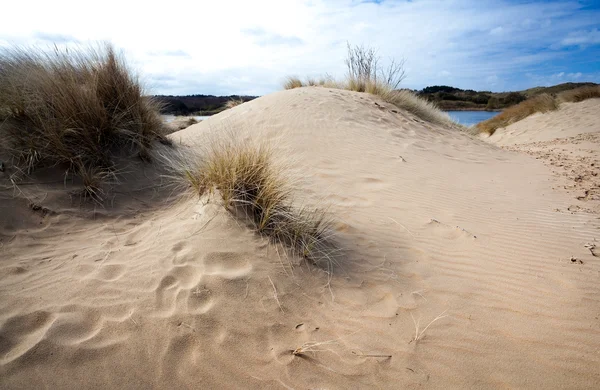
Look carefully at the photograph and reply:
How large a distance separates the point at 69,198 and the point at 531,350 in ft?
13.1

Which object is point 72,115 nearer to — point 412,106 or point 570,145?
point 412,106

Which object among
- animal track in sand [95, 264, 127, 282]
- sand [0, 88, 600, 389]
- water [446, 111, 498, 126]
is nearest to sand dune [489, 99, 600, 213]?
sand [0, 88, 600, 389]

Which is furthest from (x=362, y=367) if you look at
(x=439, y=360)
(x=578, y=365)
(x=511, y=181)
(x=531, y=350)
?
(x=511, y=181)

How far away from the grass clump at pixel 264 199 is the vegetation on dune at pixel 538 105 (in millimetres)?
16955

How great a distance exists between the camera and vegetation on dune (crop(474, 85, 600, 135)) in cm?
1667

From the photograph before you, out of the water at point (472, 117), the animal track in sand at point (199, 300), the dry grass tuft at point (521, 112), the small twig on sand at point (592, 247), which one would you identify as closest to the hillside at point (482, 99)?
the water at point (472, 117)

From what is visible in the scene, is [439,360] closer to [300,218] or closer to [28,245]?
[300,218]

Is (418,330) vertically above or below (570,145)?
below

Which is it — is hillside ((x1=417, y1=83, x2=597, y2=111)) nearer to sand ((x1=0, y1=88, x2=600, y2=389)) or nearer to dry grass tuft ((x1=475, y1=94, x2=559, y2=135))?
dry grass tuft ((x1=475, y1=94, x2=559, y2=135))

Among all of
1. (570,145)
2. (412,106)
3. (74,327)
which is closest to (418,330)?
(74,327)

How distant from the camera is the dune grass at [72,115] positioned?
3.48 meters

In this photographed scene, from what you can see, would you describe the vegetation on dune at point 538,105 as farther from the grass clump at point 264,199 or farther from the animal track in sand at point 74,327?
the animal track in sand at point 74,327

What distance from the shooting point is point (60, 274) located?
7.19ft

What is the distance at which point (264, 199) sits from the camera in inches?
108
